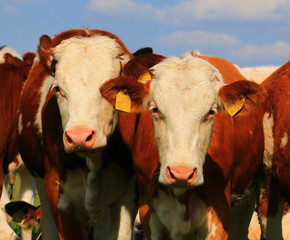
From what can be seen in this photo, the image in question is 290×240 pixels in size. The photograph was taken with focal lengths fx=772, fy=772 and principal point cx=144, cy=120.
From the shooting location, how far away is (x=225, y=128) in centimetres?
712

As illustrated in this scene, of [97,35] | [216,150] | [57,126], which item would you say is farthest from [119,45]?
[216,150]

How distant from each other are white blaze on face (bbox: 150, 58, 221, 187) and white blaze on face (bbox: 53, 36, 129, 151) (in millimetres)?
611

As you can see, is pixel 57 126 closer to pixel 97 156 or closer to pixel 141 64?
pixel 97 156

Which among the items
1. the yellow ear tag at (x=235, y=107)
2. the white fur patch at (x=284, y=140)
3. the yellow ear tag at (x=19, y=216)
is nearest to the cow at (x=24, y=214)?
the yellow ear tag at (x=19, y=216)

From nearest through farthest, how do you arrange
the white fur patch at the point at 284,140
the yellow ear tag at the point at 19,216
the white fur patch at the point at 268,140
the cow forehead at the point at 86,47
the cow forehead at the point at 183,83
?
1. the cow forehead at the point at 183,83
2. the cow forehead at the point at 86,47
3. the white fur patch at the point at 284,140
4. the white fur patch at the point at 268,140
5. the yellow ear tag at the point at 19,216

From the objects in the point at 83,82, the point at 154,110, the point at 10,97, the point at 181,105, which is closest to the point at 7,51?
the point at 10,97

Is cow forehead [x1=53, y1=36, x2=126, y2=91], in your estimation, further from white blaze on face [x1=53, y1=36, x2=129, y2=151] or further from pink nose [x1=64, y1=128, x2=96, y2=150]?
pink nose [x1=64, y1=128, x2=96, y2=150]

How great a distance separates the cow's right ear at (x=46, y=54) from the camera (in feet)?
25.1

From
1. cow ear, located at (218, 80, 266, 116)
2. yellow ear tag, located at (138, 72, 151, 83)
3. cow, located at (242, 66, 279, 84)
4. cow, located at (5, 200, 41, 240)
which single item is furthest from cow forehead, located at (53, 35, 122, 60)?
cow, located at (242, 66, 279, 84)

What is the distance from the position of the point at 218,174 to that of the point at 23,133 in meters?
2.72

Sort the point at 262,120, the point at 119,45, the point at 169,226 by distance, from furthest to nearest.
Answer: the point at 262,120 < the point at 119,45 < the point at 169,226

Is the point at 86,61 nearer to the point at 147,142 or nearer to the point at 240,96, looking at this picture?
the point at 147,142

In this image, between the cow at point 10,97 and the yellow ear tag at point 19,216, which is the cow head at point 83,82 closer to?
the cow at point 10,97

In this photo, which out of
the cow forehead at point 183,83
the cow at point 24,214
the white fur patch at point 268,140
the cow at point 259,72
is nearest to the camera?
the cow forehead at point 183,83
